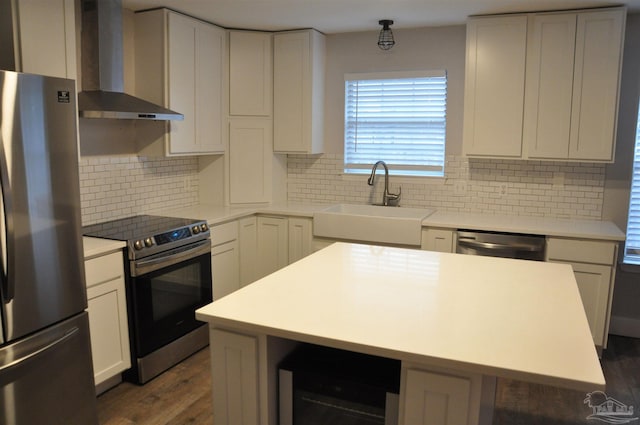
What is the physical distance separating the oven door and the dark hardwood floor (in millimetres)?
238

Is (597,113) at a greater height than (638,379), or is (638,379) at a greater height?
(597,113)

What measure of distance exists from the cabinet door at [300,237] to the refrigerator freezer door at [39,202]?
6.76 ft

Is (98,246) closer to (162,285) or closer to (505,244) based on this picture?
(162,285)

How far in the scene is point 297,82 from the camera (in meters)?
4.55

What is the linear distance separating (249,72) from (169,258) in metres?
1.94

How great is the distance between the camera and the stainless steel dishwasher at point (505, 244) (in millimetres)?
3668

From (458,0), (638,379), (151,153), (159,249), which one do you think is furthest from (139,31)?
(638,379)

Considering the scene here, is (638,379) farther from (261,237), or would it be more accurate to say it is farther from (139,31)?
(139,31)

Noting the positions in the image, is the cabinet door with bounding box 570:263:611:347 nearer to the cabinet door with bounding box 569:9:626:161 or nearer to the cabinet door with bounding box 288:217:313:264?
the cabinet door with bounding box 569:9:626:161

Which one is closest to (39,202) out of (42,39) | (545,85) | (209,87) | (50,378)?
(50,378)

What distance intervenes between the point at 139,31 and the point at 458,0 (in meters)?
2.31

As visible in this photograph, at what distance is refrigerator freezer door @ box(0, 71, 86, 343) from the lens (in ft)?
7.16

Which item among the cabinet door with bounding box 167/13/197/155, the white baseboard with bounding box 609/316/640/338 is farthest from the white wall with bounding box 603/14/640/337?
the cabinet door with bounding box 167/13/197/155

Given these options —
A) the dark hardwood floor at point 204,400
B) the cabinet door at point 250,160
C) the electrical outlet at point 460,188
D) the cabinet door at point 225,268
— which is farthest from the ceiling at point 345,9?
the dark hardwood floor at point 204,400
